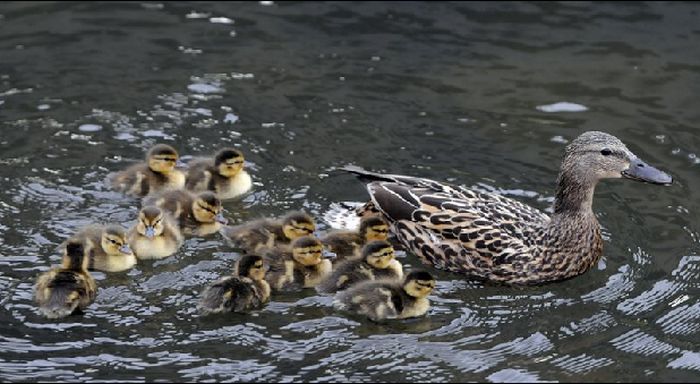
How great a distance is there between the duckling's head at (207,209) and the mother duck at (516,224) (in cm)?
98

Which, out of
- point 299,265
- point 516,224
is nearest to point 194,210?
point 299,265

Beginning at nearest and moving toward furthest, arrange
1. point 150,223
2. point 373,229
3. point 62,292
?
point 62,292, point 150,223, point 373,229

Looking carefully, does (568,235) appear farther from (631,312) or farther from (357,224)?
(357,224)

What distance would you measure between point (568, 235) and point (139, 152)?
3.01 m

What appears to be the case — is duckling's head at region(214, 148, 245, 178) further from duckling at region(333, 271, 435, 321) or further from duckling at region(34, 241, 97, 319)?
duckling at region(333, 271, 435, 321)

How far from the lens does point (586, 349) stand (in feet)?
21.3

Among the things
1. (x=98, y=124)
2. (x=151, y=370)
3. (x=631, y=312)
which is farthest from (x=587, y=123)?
(x=151, y=370)

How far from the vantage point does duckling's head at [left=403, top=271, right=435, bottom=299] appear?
6.62 m

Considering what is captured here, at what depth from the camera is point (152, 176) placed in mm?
8078

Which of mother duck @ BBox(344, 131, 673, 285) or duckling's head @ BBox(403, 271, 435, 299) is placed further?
mother duck @ BBox(344, 131, 673, 285)

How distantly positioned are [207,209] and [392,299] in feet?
4.76

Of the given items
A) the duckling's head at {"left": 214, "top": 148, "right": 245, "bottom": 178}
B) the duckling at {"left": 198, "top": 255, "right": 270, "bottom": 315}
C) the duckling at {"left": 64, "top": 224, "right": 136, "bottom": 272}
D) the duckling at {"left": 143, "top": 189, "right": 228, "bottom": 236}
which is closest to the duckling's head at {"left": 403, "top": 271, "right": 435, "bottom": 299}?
the duckling at {"left": 198, "top": 255, "right": 270, "bottom": 315}

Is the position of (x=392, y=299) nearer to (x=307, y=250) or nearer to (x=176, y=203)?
(x=307, y=250)

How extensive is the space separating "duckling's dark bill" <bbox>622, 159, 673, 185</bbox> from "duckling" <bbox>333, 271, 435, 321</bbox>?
4.88 ft
